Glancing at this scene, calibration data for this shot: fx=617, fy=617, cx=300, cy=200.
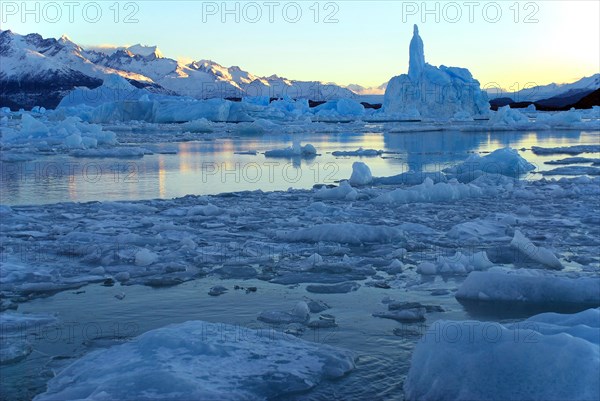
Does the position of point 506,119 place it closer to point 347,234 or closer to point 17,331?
point 347,234

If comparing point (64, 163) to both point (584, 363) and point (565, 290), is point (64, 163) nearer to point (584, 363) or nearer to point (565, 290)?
point (565, 290)

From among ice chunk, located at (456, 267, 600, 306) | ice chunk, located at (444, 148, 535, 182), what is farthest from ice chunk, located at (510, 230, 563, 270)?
ice chunk, located at (444, 148, 535, 182)

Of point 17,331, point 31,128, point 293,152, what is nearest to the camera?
point 17,331

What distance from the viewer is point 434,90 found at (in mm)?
49812

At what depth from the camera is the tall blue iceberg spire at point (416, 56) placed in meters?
51.2

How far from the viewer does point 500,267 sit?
516cm

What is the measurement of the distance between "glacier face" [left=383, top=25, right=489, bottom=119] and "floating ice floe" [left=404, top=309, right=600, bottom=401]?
47.4 meters

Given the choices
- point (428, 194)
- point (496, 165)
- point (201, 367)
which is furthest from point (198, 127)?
point (201, 367)

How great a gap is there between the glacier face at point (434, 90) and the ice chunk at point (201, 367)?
A: 4730 cm

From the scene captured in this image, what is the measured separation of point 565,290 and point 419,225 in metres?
2.78

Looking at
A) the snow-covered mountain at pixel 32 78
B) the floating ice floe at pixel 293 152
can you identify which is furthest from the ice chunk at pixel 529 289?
the snow-covered mountain at pixel 32 78

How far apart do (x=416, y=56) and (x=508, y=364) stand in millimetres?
50947

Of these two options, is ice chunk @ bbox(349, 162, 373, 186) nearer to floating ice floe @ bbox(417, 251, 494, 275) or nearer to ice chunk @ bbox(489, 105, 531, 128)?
floating ice floe @ bbox(417, 251, 494, 275)

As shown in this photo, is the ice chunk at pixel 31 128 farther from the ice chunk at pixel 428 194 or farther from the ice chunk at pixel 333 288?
the ice chunk at pixel 333 288
